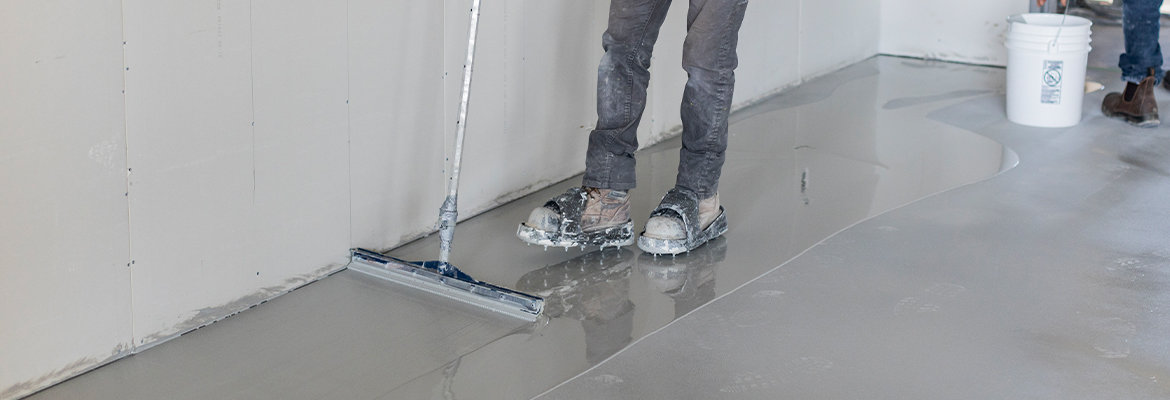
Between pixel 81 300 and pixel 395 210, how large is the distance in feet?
2.87

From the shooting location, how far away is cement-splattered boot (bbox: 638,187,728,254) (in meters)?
2.78

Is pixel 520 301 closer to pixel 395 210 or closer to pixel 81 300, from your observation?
pixel 395 210

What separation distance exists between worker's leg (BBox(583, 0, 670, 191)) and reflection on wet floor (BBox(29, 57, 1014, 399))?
209 millimetres

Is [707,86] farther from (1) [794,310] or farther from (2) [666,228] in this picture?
(1) [794,310]

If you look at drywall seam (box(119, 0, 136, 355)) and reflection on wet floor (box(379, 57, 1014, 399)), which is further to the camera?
reflection on wet floor (box(379, 57, 1014, 399))

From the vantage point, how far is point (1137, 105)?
162 inches

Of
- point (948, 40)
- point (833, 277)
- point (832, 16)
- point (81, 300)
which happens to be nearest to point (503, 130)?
point (833, 277)

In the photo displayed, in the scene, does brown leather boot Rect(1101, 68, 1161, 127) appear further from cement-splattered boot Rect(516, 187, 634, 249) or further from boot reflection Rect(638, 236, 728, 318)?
cement-splattered boot Rect(516, 187, 634, 249)

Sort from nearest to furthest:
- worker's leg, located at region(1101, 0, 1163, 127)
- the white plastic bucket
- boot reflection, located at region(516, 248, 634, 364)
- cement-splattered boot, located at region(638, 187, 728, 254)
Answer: boot reflection, located at region(516, 248, 634, 364) → cement-splattered boot, located at region(638, 187, 728, 254) → the white plastic bucket → worker's leg, located at region(1101, 0, 1163, 127)

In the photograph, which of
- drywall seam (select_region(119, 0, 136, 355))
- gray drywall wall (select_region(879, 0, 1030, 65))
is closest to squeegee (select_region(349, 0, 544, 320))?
drywall seam (select_region(119, 0, 136, 355))

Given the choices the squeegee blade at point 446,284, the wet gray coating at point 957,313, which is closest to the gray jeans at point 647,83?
the wet gray coating at point 957,313

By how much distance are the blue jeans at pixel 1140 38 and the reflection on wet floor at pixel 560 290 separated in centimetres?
75

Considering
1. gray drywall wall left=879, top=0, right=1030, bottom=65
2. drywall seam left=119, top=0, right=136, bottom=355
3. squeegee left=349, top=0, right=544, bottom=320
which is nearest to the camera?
drywall seam left=119, top=0, right=136, bottom=355

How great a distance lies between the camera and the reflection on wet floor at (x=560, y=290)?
83.4 inches
